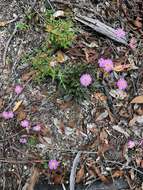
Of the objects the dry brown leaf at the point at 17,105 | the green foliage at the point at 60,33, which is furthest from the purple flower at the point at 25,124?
the green foliage at the point at 60,33

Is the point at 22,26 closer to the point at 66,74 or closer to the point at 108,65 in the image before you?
the point at 66,74

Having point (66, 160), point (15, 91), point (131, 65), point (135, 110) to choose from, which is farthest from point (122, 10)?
point (66, 160)

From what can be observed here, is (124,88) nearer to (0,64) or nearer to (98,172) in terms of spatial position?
(98,172)

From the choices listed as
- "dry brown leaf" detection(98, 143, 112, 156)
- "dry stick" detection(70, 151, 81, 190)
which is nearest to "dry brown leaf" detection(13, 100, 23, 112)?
"dry stick" detection(70, 151, 81, 190)

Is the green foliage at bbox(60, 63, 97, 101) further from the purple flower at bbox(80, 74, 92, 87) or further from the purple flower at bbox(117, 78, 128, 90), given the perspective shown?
the purple flower at bbox(117, 78, 128, 90)

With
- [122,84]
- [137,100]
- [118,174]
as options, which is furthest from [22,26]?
[118,174]

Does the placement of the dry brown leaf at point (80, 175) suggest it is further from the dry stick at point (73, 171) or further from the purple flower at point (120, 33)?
the purple flower at point (120, 33)
